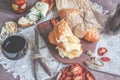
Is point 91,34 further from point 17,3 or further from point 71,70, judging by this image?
point 17,3

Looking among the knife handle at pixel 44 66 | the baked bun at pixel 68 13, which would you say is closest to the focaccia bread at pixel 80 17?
the baked bun at pixel 68 13

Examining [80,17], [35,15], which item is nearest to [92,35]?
[80,17]

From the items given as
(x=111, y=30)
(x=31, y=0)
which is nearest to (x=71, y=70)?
(x=111, y=30)

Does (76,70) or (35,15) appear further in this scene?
(35,15)

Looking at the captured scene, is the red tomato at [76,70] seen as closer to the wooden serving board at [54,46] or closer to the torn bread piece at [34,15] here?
the wooden serving board at [54,46]

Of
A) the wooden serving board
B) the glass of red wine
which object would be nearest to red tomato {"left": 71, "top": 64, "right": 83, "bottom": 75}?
the wooden serving board

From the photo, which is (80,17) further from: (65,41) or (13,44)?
(13,44)
